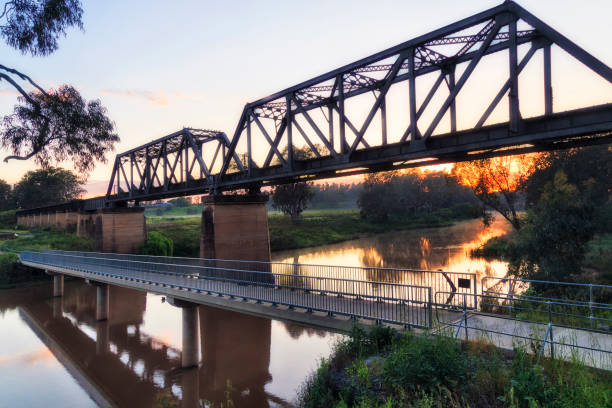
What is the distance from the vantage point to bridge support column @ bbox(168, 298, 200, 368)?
17391mm

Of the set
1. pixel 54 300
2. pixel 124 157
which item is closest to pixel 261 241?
pixel 54 300

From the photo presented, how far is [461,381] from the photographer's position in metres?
6.22

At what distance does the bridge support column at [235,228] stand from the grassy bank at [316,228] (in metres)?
27.9

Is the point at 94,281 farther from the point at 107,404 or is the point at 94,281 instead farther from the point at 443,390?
the point at 443,390

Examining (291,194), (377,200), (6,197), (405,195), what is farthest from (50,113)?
(6,197)

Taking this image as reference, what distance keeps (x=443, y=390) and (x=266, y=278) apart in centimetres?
1041

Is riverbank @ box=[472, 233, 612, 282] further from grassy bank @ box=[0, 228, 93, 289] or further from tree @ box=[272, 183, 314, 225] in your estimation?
grassy bank @ box=[0, 228, 93, 289]

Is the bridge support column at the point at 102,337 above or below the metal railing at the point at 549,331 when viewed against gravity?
below

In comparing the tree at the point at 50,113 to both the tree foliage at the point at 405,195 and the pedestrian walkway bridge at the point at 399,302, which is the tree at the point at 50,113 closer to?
the pedestrian walkway bridge at the point at 399,302

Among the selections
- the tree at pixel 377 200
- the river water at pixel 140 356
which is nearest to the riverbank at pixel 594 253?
the river water at pixel 140 356

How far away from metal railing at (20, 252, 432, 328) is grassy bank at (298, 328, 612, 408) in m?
1.97

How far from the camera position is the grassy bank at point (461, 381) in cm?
543

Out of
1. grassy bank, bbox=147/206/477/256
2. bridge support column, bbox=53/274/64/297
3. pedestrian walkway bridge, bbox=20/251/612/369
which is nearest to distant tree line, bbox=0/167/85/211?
grassy bank, bbox=147/206/477/256

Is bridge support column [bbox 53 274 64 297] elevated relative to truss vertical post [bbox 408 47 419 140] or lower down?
lower down
